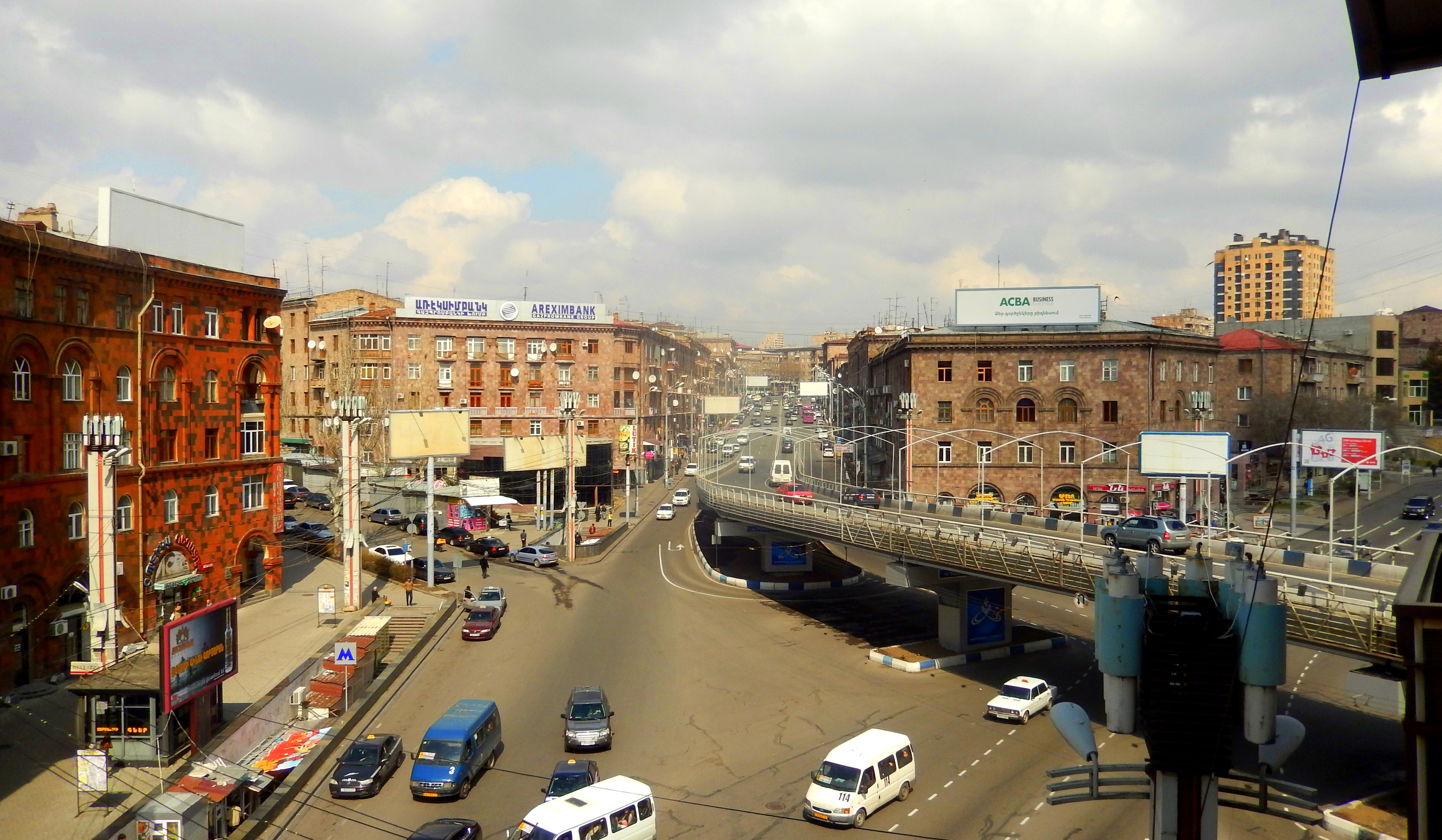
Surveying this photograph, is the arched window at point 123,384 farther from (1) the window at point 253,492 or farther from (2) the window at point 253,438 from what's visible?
(1) the window at point 253,492

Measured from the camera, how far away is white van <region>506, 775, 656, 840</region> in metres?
18.5

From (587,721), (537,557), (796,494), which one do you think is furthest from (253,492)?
(796,494)

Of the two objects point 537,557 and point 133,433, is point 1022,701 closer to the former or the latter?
point 133,433

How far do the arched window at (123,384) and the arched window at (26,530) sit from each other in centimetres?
638

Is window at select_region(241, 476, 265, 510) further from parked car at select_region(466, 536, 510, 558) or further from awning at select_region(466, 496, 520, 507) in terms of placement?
awning at select_region(466, 496, 520, 507)

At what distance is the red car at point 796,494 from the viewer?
156ft

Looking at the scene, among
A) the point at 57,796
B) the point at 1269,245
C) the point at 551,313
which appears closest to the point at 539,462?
the point at 551,313

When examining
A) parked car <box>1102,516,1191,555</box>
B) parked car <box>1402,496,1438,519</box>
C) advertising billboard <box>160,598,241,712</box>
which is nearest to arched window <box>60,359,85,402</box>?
advertising billboard <box>160,598,241,712</box>

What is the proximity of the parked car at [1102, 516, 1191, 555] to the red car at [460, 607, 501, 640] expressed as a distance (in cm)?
2499

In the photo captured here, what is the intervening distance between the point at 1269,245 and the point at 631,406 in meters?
165

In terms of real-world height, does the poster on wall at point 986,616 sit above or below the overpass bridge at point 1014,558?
below

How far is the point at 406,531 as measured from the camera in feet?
221

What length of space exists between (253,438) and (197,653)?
72.7 ft

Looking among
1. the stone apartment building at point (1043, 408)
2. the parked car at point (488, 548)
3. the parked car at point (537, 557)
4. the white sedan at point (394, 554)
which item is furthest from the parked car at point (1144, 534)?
the parked car at point (488, 548)
